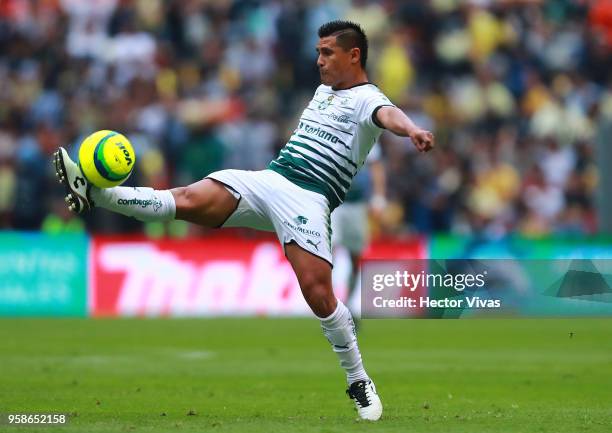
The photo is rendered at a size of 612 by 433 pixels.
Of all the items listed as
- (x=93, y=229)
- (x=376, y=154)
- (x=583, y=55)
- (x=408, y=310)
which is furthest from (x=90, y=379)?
(x=583, y=55)

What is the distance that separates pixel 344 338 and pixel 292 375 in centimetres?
369

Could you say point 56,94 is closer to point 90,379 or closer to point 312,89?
point 312,89

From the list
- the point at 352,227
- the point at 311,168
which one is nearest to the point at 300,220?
the point at 311,168

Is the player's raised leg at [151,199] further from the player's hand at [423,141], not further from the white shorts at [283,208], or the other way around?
the player's hand at [423,141]

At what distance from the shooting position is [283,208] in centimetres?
913

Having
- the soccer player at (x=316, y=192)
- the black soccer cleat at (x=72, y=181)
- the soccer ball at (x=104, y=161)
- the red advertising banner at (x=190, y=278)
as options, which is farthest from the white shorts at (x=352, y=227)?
the black soccer cleat at (x=72, y=181)

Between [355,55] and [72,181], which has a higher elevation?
[355,55]

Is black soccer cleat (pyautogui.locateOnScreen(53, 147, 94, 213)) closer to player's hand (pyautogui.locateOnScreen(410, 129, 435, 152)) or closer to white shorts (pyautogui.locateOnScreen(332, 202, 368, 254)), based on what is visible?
player's hand (pyautogui.locateOnScreen(410, 129, 435, 152))

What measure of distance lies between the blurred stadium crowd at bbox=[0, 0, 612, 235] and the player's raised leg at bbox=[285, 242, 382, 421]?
44.2 ft

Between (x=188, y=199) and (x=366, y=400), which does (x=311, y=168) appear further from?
(x=366, y=400)

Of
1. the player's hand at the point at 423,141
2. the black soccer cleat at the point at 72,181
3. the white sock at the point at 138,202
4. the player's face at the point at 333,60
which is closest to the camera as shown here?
the player's hand at the point at 423,141

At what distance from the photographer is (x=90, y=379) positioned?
12.1 metres

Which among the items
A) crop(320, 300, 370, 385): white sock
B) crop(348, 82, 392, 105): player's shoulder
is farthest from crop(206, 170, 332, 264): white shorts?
crop(348, 82, 392, 105): player's shoulder

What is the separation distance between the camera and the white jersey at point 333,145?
30.3ft
